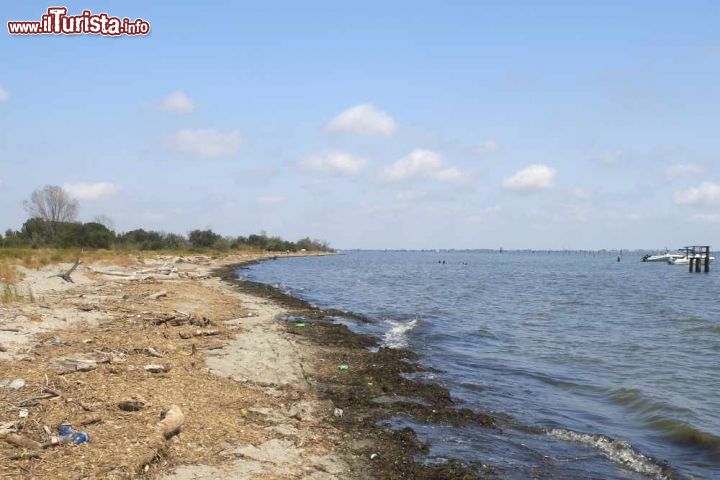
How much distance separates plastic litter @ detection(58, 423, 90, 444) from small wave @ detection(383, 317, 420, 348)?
1150 cm

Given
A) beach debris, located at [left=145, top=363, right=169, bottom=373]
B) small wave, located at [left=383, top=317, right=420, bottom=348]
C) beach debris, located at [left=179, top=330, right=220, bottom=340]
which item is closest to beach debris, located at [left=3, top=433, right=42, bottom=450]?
beach debris, located at [left=145, top=363, right=169, bottom=373]

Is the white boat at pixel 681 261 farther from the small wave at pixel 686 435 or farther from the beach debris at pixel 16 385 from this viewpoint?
the beach debris at pixel 16 385

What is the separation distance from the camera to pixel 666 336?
2108 centimetres

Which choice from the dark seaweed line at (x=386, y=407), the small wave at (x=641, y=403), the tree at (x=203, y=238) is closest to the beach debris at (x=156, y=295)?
the dark seaweed line at (x=386, y=407)

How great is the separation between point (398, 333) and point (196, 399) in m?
12.1

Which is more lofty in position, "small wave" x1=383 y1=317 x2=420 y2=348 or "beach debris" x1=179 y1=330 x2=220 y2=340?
"beach debris" x1=179 y1=330 x2=220 y2=340

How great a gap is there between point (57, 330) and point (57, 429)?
660 cm

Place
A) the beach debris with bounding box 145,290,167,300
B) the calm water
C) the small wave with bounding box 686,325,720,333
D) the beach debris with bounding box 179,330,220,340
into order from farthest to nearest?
the small wave with bounding box 686,325,720,333 → the beach debris with bounding box 145,290,167,300 → the beach debris with bounding box 179,330,220,340 → the calm water

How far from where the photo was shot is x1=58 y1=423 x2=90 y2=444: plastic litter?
6.08m

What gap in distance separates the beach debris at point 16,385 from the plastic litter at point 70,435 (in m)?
1.71

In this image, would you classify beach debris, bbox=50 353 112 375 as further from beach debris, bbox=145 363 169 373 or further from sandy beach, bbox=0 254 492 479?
beach debris, bbox=145 363 169 373

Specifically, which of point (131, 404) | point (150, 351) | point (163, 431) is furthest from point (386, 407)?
point (150, 351)

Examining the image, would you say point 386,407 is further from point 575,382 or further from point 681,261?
point 681,261

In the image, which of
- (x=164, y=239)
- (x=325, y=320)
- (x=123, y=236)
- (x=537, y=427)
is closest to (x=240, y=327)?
(x=325, y=320)
